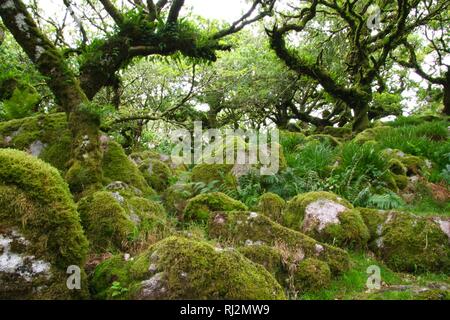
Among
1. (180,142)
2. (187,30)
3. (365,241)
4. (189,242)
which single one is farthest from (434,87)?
(189,242)

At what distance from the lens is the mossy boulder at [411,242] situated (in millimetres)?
5363

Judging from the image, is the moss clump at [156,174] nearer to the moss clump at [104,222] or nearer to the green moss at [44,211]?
the moss clump at [104,222]

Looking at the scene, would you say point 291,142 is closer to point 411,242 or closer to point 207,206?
point 207,206

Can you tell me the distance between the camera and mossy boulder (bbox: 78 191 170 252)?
16.5 feet

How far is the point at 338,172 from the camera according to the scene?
906cm

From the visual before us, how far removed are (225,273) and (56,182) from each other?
2.03 meters

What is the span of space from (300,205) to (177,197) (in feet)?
8.55

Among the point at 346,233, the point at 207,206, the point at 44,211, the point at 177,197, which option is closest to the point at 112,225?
the point at 44,211

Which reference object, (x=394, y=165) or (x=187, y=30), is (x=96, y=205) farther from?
(x=394, y=165)

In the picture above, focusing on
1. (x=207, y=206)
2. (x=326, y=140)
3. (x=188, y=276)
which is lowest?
(x=188, y=276)

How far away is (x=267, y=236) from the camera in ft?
17.7

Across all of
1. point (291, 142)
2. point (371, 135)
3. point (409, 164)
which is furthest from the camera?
point (291, 142)

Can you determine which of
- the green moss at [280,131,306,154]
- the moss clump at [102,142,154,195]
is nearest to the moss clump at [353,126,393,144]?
the green moss at [280,131,306,154]

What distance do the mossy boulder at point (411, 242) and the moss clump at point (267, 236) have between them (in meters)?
0.92
